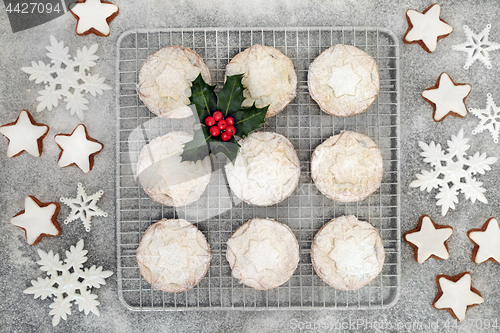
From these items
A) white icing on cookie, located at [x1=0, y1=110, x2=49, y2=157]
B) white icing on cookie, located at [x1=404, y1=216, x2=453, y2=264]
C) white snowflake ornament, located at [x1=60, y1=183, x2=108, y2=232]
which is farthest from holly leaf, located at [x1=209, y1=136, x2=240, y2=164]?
white icing on cookie, located at [x1=404, y1=216, x2=453, y2=264]

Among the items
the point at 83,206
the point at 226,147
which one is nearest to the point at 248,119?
the point at 226,147

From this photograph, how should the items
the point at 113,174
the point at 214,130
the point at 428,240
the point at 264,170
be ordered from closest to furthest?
the point at 214,130 < the point at 264,170 < the point at 428,240 < the point at 113,174

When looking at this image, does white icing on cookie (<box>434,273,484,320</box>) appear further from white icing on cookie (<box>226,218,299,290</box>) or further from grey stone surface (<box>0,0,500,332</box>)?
white icing on cookie (<box>226,218,299,290</box>)

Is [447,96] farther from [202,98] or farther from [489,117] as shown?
[202,98]

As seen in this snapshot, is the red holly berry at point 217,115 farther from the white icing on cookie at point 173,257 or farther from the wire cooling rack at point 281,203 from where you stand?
the white icing on cookie at point 173,257

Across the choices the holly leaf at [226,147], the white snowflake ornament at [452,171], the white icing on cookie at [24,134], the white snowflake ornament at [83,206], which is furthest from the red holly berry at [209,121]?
the white snowflake ornament at [452,171]
